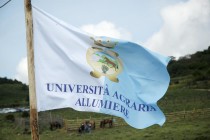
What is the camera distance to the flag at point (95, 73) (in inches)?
247

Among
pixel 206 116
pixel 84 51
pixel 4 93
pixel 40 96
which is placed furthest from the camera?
pixel 4 93

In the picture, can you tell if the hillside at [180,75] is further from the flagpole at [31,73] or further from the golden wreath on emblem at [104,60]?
the flagpole at [31,73]

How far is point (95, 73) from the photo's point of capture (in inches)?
259

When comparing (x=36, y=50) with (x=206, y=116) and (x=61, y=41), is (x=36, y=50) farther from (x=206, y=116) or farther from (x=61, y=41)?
(x=206, y=116)

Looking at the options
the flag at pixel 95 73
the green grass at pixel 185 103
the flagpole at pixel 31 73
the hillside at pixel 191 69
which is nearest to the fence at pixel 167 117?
the green grass at pixel 185 103

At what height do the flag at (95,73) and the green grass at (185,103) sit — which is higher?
the green grass at (185,103)

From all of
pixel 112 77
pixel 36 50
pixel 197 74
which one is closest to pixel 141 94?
pixel 112 77

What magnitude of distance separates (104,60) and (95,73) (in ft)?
1.08

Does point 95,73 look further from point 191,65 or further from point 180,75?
point 191,65

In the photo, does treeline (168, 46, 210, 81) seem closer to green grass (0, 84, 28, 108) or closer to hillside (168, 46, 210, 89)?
hillside (168, 46, 210, 89)

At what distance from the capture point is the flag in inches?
247

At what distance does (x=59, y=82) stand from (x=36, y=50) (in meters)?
0.70

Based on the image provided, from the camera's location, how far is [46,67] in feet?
20.6

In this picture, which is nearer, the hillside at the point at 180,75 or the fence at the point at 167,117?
the fence at the point at 167,117
